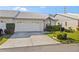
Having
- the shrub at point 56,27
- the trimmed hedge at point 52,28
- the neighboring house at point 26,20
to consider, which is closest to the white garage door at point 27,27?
the neighboring house at point 26,20

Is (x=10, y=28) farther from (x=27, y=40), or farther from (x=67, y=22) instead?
(x=67, y=22)

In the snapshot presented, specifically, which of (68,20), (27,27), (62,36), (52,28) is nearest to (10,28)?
(27,27)

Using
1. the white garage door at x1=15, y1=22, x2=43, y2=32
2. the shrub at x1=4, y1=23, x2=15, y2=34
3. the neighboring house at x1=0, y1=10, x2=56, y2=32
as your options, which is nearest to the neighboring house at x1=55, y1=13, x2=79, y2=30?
the neighboring house at x1=0, y1=10, x2=56, y2=32

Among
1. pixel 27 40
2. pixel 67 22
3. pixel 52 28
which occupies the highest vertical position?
pixel 67 22

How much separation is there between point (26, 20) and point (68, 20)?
77 centimetres

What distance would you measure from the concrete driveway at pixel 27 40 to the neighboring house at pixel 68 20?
0.37 metres

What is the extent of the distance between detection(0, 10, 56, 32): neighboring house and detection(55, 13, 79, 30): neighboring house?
0.42ft

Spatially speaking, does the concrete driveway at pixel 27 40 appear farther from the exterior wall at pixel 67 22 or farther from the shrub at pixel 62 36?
the exterior wall at pixel 67 22

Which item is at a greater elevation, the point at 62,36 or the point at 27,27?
the point at 27,27

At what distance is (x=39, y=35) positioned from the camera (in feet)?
20.7

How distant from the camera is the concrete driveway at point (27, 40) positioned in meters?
6.27

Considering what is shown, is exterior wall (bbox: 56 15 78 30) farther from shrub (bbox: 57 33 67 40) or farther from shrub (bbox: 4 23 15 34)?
shrub (bbox: 4 23 15 34)

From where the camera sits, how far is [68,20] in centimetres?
631
